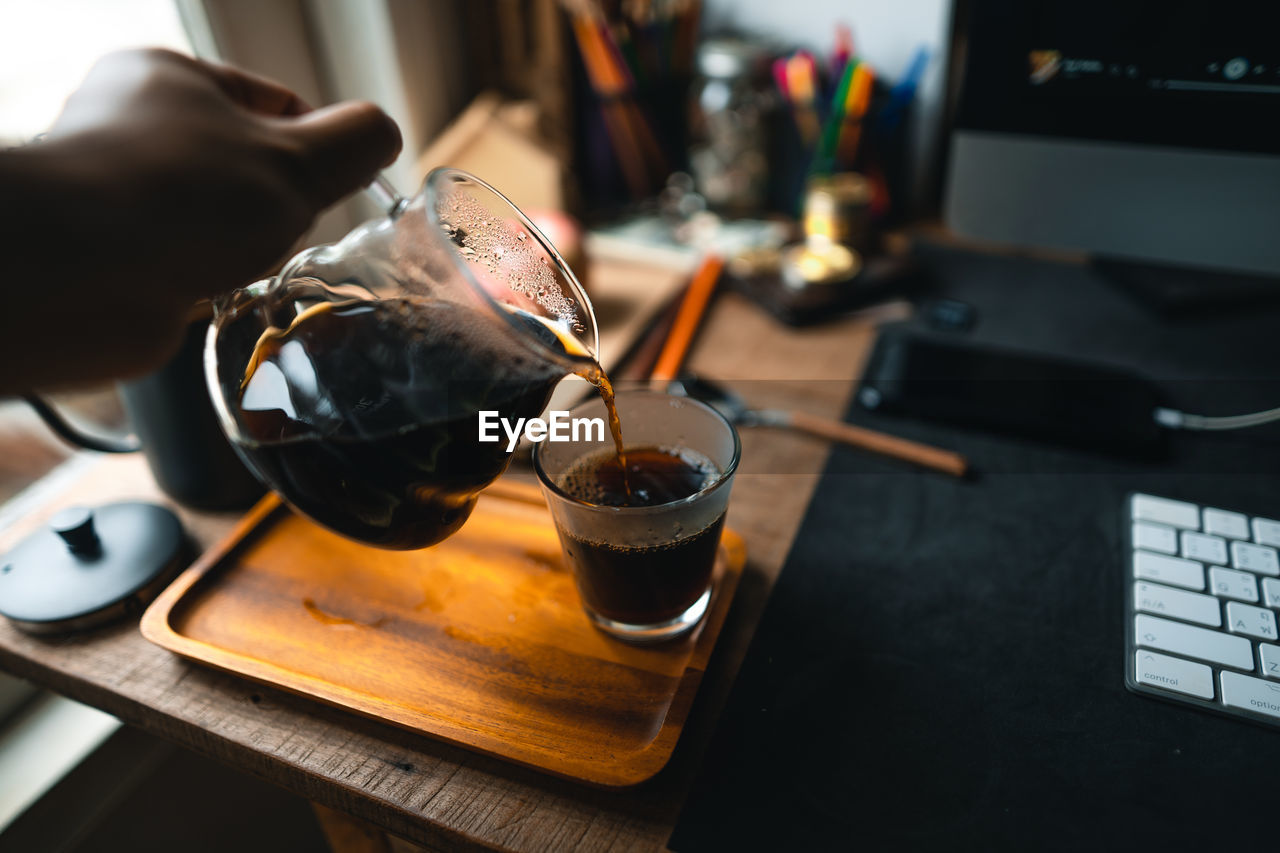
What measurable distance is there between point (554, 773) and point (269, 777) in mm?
195

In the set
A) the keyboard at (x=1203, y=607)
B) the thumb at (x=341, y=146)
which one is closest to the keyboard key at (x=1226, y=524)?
the keyboard at (x=1203, y=607)

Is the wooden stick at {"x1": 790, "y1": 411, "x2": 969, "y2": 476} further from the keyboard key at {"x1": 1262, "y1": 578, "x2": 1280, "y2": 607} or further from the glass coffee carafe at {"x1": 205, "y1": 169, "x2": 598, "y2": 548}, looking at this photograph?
the glass coffee carafe at {"x1": 205, "y1": 169, "x2": 598, "y2": 548}

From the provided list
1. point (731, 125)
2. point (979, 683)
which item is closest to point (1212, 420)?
point (979, 683)

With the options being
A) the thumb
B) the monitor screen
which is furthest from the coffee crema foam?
the monitor screen

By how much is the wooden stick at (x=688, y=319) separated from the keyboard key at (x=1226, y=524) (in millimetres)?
481

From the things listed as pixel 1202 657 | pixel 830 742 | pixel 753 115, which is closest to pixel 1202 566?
pixel 1202 657

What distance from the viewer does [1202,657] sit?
532mm

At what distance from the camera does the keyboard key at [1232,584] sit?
566 millimetres

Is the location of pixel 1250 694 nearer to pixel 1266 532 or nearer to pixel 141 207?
pixel 1266 532

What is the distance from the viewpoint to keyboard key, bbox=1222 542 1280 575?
585 millimetres

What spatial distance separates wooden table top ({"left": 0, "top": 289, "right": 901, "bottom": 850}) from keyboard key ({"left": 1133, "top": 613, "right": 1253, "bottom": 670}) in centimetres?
25

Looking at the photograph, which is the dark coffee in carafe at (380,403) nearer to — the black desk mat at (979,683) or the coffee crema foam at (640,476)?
the coffee crema foam at (640,476)

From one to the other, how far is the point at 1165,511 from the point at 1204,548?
0.04m

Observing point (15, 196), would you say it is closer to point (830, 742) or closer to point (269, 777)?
point (269, 777)
